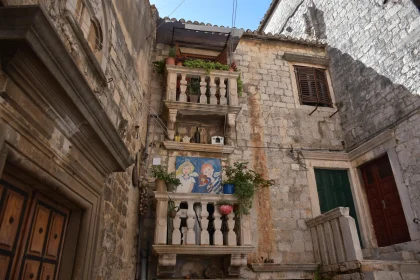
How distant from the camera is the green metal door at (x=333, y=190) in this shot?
7.56 metres

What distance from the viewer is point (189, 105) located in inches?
292

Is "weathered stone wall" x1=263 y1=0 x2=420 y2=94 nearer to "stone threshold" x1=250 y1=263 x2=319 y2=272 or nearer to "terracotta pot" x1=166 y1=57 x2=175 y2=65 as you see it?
"stone threshold" x1=250 y1=263 x2=319 y2=272

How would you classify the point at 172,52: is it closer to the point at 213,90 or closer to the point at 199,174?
the point at 213,90

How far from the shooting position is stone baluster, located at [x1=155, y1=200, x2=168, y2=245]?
19.0 feet

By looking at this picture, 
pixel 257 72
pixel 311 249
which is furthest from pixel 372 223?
pixel 257 72

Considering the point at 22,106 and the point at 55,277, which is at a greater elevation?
the point at 22,106

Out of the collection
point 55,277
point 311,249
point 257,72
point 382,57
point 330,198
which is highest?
point 257,72

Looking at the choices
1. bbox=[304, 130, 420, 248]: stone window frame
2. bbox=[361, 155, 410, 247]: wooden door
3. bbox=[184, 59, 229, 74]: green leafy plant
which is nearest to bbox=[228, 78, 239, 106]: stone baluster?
bbox=[184, 59, 229, 74]: green leafy plant

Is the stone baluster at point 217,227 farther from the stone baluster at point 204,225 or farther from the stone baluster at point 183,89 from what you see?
the stone baluster at point 183,89

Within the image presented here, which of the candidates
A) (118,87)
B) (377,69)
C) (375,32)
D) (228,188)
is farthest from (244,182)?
(375,32)

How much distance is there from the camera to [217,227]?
20.0 ft

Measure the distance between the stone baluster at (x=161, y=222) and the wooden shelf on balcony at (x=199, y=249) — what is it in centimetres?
13

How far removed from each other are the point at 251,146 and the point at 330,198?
7.25 ft

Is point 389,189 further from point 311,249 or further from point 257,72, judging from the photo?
point 257,72
